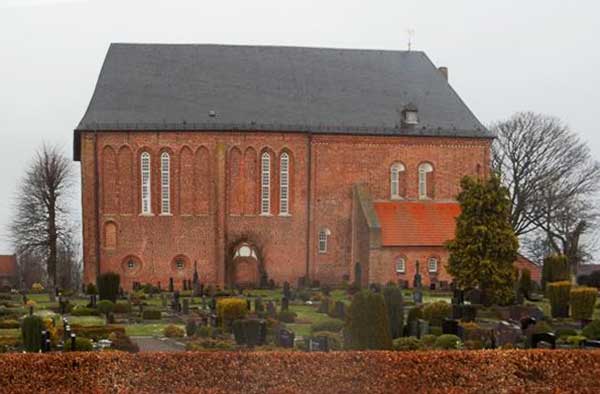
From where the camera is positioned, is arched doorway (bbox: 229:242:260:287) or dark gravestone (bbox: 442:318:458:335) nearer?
dark gravestone (bbox: 442:318:458:335)

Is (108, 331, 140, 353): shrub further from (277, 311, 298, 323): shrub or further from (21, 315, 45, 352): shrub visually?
(277, 311, 298, 323): shrub

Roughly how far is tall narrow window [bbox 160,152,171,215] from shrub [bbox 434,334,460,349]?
20.5m

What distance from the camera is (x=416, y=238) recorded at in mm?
36219

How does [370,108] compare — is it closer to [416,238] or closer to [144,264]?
[416,238]

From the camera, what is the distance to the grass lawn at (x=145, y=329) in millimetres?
21375

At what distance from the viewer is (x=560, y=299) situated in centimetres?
2441

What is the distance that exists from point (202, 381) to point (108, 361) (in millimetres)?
1471

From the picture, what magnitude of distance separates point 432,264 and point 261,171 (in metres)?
8.33

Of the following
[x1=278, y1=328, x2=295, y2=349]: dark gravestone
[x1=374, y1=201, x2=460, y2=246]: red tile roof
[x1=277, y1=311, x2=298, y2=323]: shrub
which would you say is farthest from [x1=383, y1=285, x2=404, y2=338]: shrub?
[x1=374, y1=201, x2=460, y2=246]: red tile roof

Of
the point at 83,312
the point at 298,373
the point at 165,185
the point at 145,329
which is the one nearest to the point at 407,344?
the point at 298,373

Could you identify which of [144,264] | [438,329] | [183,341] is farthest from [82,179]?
[438,329]

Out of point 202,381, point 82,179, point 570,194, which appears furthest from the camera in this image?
point 570,194

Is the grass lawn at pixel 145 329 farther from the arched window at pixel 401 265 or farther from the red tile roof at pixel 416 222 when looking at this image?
the arched window at pixel 401 265

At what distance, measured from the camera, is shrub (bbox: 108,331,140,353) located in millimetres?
17672
